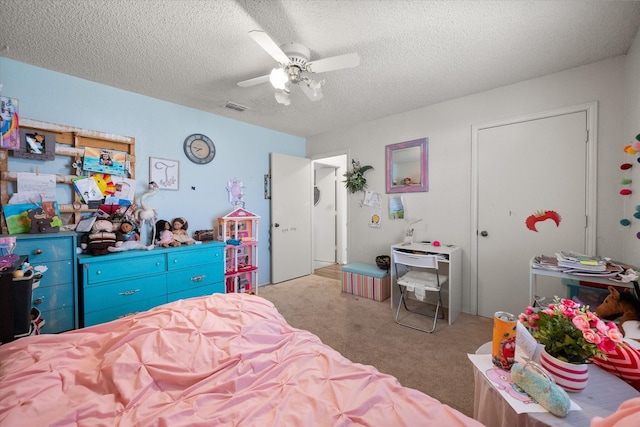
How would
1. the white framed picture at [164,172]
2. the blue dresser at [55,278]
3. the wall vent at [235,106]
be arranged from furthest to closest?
the wall vent at [235,106]
the white framed picture at [164,172]
the blue dresser at [55,278]

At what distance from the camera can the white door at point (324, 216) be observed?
539 centimetres

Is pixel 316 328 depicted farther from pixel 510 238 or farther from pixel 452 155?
pixel 452 155

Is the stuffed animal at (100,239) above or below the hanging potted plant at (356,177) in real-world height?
below

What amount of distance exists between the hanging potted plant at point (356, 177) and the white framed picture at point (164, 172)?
2.26 meters

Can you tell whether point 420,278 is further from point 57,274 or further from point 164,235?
point 57,274

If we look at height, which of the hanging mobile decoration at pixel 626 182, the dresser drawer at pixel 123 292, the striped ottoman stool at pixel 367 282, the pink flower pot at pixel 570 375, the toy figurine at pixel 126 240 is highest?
the hanging mobile decoration at pixel 626 182

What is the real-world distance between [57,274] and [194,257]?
3.45 ft

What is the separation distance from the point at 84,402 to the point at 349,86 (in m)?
2.81

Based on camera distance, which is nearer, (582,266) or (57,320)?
(582,266)

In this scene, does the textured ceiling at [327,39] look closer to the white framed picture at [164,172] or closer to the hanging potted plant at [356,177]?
the white framed picture at [164,172]

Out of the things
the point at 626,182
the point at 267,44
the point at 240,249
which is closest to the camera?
the point at 267,44

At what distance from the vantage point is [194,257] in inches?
111

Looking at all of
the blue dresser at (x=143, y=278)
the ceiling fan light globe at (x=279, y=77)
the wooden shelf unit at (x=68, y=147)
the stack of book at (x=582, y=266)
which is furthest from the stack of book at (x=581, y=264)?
the wooden shelf unit at (x=68, y=147)

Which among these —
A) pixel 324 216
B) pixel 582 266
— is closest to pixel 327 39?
pixel 582 266
